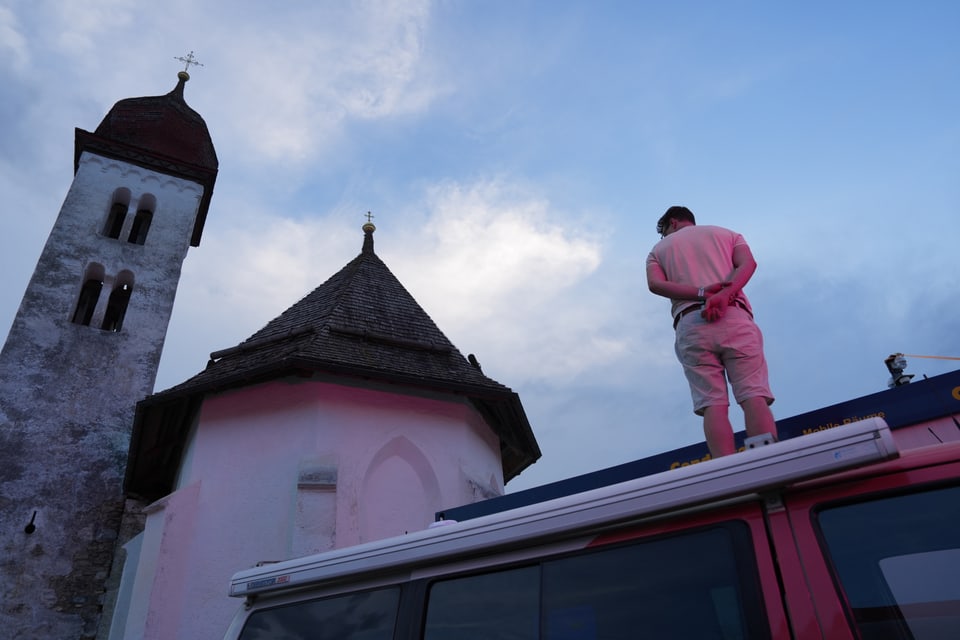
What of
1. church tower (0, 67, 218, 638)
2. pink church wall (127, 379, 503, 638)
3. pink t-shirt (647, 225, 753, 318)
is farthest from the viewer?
church tower (0, 67, 218, 638)

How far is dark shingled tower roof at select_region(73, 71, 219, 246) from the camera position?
22984mm

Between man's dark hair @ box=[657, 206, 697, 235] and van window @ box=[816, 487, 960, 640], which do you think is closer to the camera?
van window @ box=[816, 487, 960, 640]

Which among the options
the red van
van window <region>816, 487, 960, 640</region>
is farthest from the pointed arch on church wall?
van window <region>816, 487, 960, 640</region>

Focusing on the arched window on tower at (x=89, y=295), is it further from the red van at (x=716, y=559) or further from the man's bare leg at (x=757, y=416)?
the man's bare leg at (x=757, y=416)

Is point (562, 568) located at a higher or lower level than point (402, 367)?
lower

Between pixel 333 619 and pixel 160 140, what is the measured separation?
2510cm

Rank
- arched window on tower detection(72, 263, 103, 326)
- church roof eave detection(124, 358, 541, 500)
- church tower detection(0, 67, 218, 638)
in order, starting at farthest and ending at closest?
arched window on tower detection(72, 263, 103, 326) < church tower detection(0, 67, 218, 638) < church roof eave detection(124, 358, 541, 500)

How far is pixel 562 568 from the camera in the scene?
266cm

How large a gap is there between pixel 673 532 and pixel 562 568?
46 centimetres

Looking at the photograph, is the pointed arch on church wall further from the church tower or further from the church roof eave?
the church tower

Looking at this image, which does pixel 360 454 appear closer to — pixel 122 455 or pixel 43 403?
pixel 122 455

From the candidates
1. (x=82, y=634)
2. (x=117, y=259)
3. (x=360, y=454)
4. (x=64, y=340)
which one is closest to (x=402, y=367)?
(x=360, y=454)

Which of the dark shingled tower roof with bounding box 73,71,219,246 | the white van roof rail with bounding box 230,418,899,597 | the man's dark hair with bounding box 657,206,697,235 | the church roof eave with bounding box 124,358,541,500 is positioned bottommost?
the white van roof rail with bounding box 230,418,899,597

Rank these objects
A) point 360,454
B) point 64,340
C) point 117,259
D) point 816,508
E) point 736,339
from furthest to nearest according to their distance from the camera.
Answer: point 117,259 → point 64,340 → point 360,454 → point 736,339 → point 816,508
